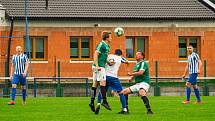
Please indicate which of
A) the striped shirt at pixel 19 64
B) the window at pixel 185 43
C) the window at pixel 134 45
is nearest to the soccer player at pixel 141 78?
the striped shirt at pixel 19 64

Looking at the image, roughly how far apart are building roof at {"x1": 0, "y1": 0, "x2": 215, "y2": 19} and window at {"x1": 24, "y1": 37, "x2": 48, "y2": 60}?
1457 mm

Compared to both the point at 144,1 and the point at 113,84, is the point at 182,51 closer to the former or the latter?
the point at 144,1

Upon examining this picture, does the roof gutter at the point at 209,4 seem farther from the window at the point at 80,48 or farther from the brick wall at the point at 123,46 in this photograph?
the window at the point at 80,48

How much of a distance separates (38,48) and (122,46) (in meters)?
4.71

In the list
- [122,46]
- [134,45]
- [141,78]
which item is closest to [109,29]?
[122,46]

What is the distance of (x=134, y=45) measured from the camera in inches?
1828

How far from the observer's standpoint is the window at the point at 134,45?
4641 centimetres

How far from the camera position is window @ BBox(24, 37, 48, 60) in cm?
4466

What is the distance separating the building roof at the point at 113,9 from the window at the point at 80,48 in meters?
1.49

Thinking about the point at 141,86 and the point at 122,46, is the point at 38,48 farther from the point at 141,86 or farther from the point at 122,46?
the point at 141,86

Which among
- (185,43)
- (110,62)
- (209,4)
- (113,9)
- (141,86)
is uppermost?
(209,4)

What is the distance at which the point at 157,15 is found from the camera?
151 ft

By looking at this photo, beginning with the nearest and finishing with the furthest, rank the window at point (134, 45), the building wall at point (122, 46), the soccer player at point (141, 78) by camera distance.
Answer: the soccer player at point (141, 78) < the building wall at point (122, 46) < the window at point (134, 45)

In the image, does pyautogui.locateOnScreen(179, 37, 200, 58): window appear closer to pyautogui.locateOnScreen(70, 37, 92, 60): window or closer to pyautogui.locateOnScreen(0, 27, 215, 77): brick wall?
pyautogui.locateOnScreen(0, 27, 215, 77): brick wall
